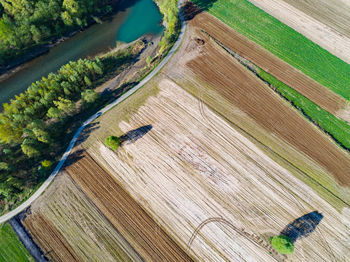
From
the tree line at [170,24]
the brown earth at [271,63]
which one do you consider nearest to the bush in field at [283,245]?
the brown earth at [271,63]

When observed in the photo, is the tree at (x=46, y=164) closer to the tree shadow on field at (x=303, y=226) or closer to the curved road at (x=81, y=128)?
the curved road at (x=81, y=128)

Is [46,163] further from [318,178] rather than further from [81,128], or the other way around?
[318,178]

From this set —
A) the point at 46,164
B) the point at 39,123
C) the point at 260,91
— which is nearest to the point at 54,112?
the point at 39,123

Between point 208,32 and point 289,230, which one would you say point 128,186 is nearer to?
point 289,230

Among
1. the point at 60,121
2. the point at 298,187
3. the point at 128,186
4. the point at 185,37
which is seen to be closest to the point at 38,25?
the point at 60,121

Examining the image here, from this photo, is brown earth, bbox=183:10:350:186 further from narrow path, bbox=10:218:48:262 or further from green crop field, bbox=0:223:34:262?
green crop field, bbox=0:223:34:262

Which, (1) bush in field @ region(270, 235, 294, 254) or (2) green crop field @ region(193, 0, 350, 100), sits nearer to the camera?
(1) bush in field @ region(270, 235, 294, 254)

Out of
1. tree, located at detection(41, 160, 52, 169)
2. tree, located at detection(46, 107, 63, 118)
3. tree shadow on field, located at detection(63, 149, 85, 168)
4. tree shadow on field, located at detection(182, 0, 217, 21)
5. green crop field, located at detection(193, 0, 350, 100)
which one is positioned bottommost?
tree shadow on field, located at detection(63, 149, 85, 168)

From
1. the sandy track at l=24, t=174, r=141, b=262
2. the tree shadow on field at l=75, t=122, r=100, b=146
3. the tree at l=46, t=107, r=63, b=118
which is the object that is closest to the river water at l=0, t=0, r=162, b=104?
the tree at l=46, t=107, r=63, b=118
